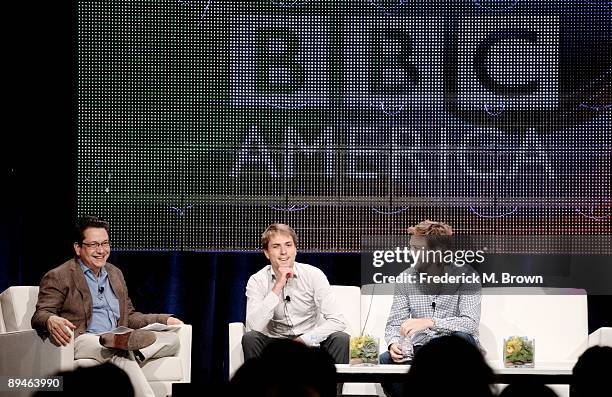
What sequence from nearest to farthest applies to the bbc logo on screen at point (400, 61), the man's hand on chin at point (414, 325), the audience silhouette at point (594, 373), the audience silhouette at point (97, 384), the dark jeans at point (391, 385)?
the audience silhouette at point (97, 384)
the audience silhouette at point (594, 373)
the dark jeans at point (391, 385)
the man's hand on chin at point (414, 325)
the bbc logo on screen at point (400, 61)

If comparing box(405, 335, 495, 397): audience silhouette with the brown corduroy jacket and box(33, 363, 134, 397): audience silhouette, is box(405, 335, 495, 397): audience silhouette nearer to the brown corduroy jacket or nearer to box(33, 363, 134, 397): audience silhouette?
box(33, 363, 134, 397): audience silhouette

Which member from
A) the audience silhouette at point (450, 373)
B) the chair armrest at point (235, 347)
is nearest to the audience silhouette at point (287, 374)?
the audience silhouette at point (450, 373)

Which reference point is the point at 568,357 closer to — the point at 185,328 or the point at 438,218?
the point at 438,218

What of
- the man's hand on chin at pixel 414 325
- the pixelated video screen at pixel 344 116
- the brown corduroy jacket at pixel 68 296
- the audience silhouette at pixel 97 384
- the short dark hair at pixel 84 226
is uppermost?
the pixelated video screen at pixel 344 116

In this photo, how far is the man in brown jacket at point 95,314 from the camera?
5.07 metres

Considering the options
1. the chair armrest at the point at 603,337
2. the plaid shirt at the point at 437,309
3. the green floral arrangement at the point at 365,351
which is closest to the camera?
the green floral arrangement at the point at 365,351

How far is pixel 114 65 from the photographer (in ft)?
20.6

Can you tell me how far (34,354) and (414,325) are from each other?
196 cm

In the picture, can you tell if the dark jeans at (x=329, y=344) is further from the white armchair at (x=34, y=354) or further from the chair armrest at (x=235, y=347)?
the white armchair at (x=34, y=354)

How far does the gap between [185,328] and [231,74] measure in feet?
5.39

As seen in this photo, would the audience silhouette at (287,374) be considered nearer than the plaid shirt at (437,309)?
Yes

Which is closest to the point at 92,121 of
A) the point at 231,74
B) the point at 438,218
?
the point at 231,74

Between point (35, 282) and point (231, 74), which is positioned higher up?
point (231, 74)

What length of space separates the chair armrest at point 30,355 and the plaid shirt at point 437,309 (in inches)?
66.6
